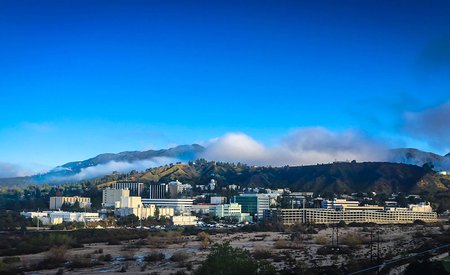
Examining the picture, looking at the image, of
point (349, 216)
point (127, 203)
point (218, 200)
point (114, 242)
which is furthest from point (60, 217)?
point (349, 216)

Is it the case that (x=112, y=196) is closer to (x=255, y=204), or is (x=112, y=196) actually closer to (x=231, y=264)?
(x=255, y=204)

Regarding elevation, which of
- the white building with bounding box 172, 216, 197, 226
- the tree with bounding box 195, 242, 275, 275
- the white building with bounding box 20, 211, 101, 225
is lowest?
the white building with bounding box 172, 216, 197, 226

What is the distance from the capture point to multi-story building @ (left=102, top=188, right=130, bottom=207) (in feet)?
600

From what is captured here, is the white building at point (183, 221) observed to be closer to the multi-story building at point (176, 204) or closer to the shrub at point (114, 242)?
the multi-story building at point (176, 204)

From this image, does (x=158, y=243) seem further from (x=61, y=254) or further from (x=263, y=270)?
(x=263, y=270)

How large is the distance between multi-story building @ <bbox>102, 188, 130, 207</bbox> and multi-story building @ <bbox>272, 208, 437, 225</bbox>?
68.1 m

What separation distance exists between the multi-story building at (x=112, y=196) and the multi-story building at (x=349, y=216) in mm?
68088

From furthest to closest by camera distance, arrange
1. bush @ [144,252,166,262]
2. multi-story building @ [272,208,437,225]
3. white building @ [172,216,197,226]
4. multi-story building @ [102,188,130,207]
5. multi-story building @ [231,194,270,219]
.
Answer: multi-story building @ [102,188,130,207] → multi-story building @ [231,194,270,219] → white building @ [172,216,197,226] → multi-story building @ [272,208,437,225] → bush @ [144,252,166,262]

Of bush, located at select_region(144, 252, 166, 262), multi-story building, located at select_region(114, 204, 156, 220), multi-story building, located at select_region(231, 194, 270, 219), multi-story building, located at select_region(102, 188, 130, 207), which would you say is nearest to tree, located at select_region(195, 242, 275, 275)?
bush, located at select_region(144, 252, 166, 262)

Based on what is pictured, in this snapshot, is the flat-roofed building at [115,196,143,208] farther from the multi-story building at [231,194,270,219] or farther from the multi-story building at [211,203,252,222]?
the multi-story building at [231,194,270,219]

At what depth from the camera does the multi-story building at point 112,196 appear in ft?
600

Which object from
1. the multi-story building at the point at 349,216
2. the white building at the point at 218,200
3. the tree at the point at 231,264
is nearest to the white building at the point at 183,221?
the multi-story building at the point at 349,216

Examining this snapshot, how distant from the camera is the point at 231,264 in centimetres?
2564

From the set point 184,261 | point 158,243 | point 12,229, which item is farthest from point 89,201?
point 184,261
